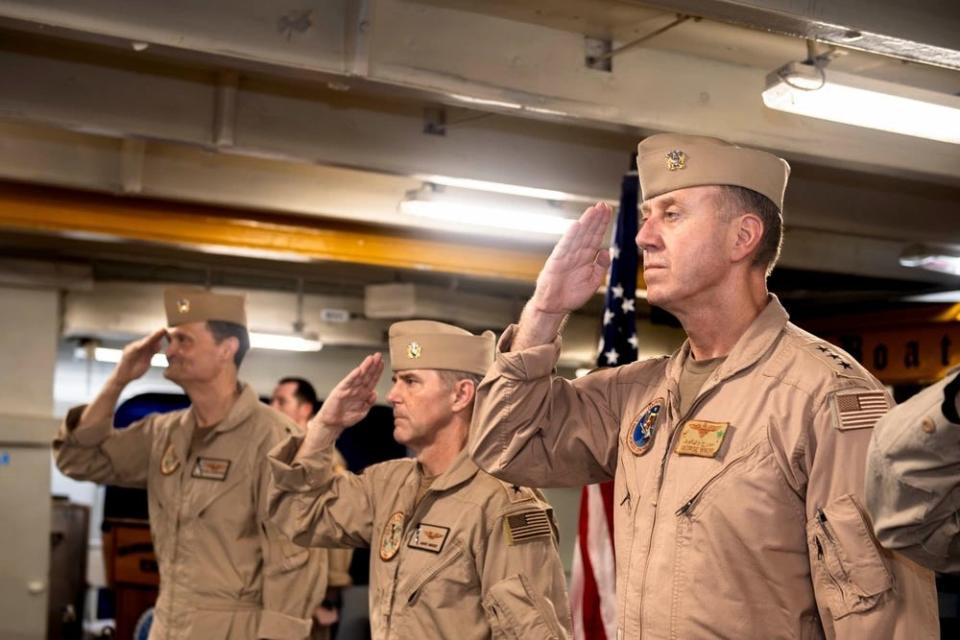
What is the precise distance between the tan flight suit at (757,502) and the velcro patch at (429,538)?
1.09 metres

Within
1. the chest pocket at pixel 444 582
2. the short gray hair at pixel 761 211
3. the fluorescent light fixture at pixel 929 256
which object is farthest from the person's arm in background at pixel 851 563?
the fluorescent light fixture at pixel 929 256

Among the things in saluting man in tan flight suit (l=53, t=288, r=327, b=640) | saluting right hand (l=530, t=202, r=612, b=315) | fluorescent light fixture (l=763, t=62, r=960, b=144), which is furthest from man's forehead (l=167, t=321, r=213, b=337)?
saluting right hand (l=530, t=202, r=612, b=315)

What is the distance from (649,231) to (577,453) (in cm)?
53

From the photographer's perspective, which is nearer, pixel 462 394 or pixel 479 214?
pixel 462 394

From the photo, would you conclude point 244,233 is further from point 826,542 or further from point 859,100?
point 826,542

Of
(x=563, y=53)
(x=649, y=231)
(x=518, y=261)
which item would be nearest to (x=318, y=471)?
(x=649, y=231)

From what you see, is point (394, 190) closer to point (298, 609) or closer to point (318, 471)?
point (298, 609)

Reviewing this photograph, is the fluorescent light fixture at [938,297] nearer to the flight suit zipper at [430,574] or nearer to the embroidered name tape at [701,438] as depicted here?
the flight suit zipper at [430,574]

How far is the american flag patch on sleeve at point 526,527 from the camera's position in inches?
144

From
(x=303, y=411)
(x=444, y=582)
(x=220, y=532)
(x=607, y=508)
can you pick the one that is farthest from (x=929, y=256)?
(x=444, y=582)

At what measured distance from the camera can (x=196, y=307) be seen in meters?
5.46

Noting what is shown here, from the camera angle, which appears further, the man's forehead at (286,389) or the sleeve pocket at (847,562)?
the man's forehead at (286,389)

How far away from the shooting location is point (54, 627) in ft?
38.3

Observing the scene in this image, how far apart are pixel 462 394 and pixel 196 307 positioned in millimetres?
1767
